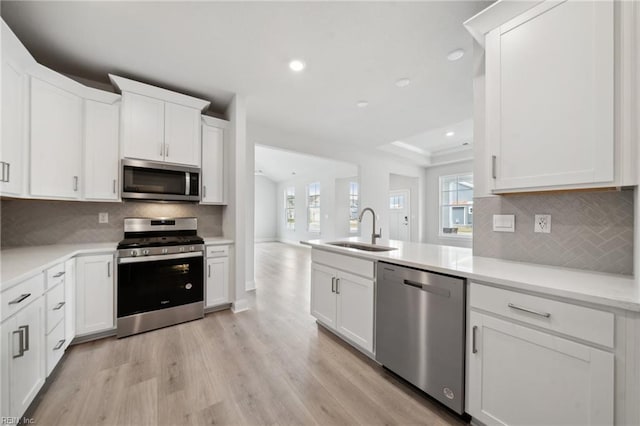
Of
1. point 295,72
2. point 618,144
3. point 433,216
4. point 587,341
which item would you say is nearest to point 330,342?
point 587,341

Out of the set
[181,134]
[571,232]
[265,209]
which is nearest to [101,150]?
[181,134]

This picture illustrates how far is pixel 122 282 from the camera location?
2.38m

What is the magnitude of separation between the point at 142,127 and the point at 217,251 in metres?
1.58

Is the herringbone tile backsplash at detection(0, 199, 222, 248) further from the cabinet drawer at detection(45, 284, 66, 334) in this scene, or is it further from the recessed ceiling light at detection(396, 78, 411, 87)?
the recessed ceiling light at detection(396, 78, 411, 87)

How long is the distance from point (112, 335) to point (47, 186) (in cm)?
152

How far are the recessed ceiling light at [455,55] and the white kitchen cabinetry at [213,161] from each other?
2655 millimetres

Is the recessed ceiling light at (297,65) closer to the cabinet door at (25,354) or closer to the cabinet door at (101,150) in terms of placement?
the cabinet door at (101,150)

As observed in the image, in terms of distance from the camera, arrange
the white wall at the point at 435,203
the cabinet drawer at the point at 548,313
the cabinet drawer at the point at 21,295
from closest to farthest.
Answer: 1. the cabinet drawer at the point at 548,313
2. the cabinet drawer at the point at 21,295
3. the white wall at the point at 435,203

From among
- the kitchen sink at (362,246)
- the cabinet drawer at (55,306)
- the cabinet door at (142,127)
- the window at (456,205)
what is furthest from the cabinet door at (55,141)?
the window at (456,205)

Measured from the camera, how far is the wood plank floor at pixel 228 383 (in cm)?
146

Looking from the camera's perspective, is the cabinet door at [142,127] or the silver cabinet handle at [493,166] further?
the cabinet door at [142,127]

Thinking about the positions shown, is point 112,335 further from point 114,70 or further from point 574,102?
point 574,102

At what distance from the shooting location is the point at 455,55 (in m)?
2.28

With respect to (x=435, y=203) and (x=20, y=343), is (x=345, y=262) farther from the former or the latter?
(x=435, y=203)
